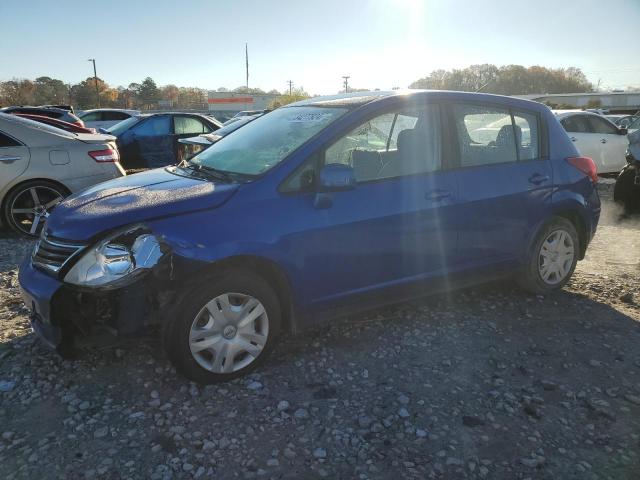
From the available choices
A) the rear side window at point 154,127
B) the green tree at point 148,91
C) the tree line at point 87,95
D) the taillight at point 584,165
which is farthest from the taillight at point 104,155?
the green tree at point 148,91

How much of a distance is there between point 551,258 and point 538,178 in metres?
0.76

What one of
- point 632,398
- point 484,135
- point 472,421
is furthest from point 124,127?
point 632,398

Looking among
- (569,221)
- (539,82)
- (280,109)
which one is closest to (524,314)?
(569,221)

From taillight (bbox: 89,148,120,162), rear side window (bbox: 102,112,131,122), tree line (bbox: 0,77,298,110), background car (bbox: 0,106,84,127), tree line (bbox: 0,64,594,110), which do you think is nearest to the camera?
taillight (bbox: 89,148,120,162)

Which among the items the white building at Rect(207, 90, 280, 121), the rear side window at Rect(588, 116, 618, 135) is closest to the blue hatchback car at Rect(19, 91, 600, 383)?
the rear side window at Rect(588, 116, 618, 135)

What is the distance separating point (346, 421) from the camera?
2.75 meters

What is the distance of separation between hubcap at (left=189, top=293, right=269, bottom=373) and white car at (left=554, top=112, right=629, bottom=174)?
32.4ft

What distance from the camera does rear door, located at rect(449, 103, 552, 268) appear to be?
12.6 feet

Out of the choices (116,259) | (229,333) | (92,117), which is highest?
(92,117)

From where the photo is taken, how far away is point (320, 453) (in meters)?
2.50

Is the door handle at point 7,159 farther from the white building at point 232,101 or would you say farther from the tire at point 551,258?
the white building at point 232,101

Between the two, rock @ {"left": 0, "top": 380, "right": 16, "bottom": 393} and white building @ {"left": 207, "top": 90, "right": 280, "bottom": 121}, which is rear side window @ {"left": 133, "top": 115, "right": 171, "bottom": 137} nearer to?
rock @ {"left": 0, "top": 380, "right": 16, "bottom": 393}

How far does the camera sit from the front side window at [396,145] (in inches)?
138

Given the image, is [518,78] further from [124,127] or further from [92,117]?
[124,127]
